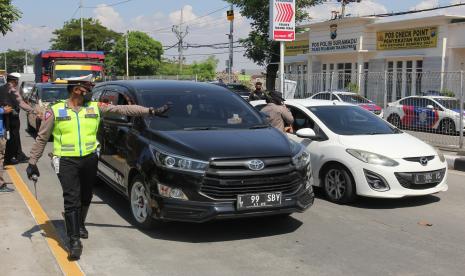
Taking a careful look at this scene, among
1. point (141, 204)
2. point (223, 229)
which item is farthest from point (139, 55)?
point (223, 229)

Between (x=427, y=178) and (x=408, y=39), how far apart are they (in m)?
22.4

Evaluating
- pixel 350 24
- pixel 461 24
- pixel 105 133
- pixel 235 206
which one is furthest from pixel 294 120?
pixel 350 24

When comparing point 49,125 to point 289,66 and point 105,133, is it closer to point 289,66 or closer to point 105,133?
point 105,133

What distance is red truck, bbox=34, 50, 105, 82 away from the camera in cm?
2538

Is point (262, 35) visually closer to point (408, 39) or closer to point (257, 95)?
point (408, 39)

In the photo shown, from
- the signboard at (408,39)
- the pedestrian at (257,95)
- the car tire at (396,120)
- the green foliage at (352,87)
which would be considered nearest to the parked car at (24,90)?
the pedestrian at (257,95)

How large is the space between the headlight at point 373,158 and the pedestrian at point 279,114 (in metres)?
1.54

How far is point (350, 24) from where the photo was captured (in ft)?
102

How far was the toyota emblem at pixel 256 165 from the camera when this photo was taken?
531 cm

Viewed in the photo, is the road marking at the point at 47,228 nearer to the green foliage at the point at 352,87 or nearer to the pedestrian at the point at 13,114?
the pedestrian at the point at 13,114

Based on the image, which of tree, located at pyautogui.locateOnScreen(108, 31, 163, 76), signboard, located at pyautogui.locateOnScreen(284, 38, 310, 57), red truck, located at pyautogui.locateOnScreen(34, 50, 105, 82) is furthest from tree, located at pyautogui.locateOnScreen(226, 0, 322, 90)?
tree, located at pyautogui.locateOnScreen(108, 31, 163, 76)

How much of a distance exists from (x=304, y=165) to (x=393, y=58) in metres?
24.7

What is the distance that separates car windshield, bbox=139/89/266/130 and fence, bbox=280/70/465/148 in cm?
753

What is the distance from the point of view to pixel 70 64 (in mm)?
25516
